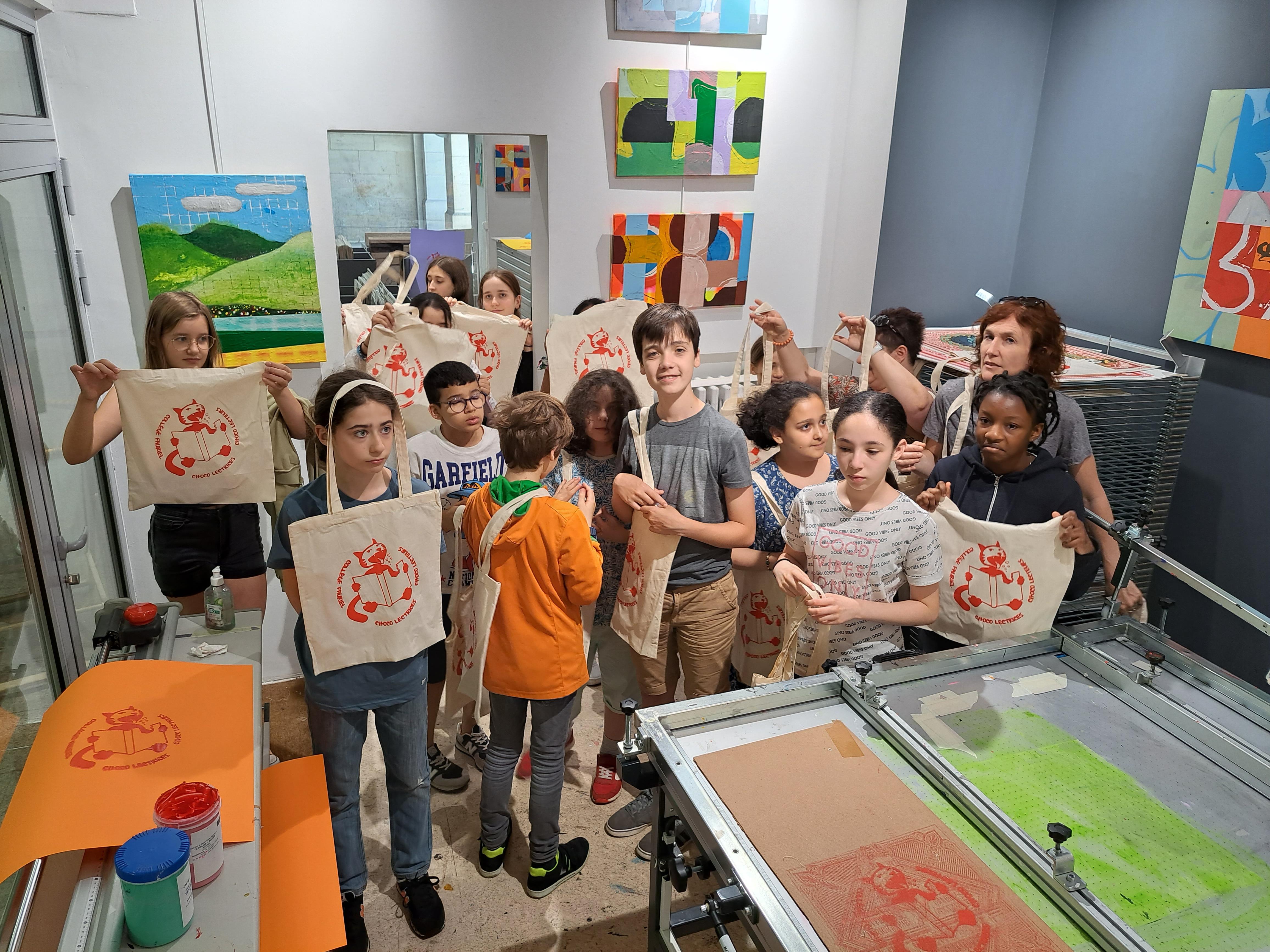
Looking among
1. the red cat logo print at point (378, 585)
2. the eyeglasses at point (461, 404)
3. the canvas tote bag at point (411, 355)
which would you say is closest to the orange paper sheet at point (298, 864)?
the red cat logo print at point (378, 585)

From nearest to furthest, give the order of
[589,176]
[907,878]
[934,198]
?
[907,878], [589,176], [934,198]

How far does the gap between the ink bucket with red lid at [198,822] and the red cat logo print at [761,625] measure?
5.52ft

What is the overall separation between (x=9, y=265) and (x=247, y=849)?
1.64m

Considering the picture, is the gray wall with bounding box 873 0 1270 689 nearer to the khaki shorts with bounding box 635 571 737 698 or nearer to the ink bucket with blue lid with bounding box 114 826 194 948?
the khaki shorts with bounding box 635 571 737 698

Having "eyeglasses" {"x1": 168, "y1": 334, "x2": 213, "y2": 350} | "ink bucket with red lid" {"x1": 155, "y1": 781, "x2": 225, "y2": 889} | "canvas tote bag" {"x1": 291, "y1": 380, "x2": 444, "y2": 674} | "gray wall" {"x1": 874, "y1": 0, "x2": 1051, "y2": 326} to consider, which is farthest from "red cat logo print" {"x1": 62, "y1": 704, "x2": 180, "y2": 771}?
"gray wall" {"x1": 874, "y1": 0, "x2": 1051, "y2": 326}

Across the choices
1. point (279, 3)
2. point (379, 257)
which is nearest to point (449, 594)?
point (279, 3)

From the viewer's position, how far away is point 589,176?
12.0ft

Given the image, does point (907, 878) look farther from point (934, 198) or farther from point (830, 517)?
point (934, 198)

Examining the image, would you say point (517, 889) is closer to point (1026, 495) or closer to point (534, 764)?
point (534, 764)

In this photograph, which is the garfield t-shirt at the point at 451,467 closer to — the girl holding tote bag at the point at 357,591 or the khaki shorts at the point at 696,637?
the girl holding tote bag at the point at 357,591

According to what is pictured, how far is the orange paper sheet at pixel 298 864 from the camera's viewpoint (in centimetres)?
156

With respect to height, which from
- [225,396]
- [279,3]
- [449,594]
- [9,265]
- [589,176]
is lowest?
[449,594]

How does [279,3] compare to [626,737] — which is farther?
[279,3]

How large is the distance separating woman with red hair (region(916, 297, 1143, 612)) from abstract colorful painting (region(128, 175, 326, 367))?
2334mm
